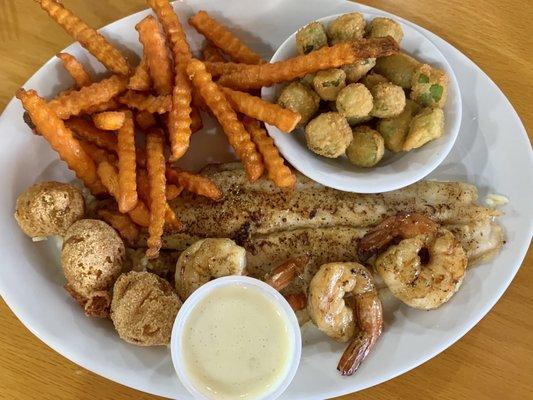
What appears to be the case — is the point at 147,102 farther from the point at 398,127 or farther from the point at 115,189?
the point at 398,127

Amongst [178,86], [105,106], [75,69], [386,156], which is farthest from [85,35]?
[386,156]

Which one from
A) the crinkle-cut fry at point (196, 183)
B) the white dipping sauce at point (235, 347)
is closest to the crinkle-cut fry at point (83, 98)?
the crinkle-cut fry at point (196, 183)

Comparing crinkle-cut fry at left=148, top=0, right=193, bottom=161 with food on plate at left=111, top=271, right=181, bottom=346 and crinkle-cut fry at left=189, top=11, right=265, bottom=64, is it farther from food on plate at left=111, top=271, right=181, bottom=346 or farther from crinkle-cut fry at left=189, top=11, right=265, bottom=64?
food on plate at left=111, top=271, right=181, bottom=346

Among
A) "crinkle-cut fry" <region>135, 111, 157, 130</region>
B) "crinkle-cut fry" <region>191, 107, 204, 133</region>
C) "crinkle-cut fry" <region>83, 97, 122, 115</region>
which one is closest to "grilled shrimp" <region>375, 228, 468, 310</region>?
"crinkle-cut fry" <region>191, 107, 204, 133</region>

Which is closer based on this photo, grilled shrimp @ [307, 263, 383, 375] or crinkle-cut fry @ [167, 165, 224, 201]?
grilled shrimp @ [307, 263, 383, 375]

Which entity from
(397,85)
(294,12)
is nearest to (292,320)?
(397,85)

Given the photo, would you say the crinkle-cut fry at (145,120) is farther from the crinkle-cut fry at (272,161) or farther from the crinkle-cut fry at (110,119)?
the crinkle-cut fry at (272,161)

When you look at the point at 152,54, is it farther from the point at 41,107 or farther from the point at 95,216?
the point at 95,216
